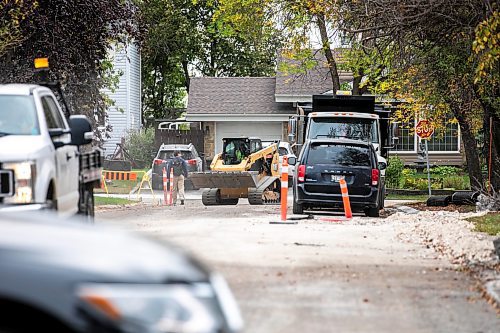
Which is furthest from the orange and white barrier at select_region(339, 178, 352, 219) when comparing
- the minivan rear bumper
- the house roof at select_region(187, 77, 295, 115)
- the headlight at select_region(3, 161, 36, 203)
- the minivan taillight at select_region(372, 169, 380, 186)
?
the house roof at select_region(187, 77, 295, 115)

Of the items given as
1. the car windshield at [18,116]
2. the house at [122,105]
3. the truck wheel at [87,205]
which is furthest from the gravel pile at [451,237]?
the house at [122,105]

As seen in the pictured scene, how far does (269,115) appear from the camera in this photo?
176 ft

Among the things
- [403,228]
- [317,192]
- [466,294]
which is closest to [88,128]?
[466,294]

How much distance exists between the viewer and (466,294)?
11.1m

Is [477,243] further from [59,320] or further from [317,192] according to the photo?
[59,320]

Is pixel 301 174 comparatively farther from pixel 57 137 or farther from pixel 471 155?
pixel 57 137

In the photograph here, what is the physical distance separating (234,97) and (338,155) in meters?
31.1

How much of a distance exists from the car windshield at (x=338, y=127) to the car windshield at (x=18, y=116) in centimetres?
1684

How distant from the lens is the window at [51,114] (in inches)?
531

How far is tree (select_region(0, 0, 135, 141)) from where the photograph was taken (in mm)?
26375

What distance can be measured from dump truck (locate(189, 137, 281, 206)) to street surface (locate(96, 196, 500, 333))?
12.3 meters

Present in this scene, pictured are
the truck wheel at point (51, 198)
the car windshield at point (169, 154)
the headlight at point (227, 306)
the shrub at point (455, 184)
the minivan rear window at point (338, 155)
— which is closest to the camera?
the headlight at point (227, 306)

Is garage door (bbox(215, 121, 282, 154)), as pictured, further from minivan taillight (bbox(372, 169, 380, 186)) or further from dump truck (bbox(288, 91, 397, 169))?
minivan taillight (bbox(372, 169, 380, 186))

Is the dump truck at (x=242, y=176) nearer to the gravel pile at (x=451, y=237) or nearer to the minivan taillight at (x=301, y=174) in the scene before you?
the minivan taillight at (x=301, y=174)
